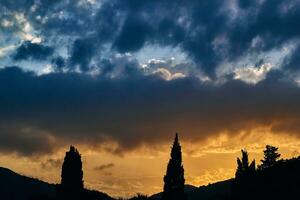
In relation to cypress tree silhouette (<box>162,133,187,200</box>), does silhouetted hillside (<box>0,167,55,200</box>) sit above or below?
above

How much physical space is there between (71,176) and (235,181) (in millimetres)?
26598

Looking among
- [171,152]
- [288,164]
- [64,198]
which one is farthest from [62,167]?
[288,164]

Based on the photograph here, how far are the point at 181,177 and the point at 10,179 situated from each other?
96.4 metres

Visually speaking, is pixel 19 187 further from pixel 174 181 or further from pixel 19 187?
pixel 174 181

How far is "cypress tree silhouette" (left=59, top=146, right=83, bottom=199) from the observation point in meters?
79.2

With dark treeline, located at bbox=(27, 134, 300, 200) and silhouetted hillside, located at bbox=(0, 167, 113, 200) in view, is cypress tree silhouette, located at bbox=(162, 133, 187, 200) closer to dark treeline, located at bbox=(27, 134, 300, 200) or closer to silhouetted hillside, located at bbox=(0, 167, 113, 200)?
dark treeline, located at bbox=(27, 134, 300, 200)

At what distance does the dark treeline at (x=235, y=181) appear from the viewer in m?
64.6

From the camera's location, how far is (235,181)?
79.8m

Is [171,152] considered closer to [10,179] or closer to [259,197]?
[259,197]

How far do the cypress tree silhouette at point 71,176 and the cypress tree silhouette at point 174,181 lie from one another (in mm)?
14034

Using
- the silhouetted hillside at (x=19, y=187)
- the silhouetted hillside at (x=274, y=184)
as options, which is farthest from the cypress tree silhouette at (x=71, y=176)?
the silhouetted hillside at (x=19, y=187)

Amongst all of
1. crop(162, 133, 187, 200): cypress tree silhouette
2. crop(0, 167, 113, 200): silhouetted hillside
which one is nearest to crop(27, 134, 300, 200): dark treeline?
crop(162, 133, 187, 200): cypress tree silhouette

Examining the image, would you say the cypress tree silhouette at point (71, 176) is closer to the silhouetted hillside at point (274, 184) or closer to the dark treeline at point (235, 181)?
the dark treeline at point (235, 181)

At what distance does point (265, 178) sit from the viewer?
2694 inches
